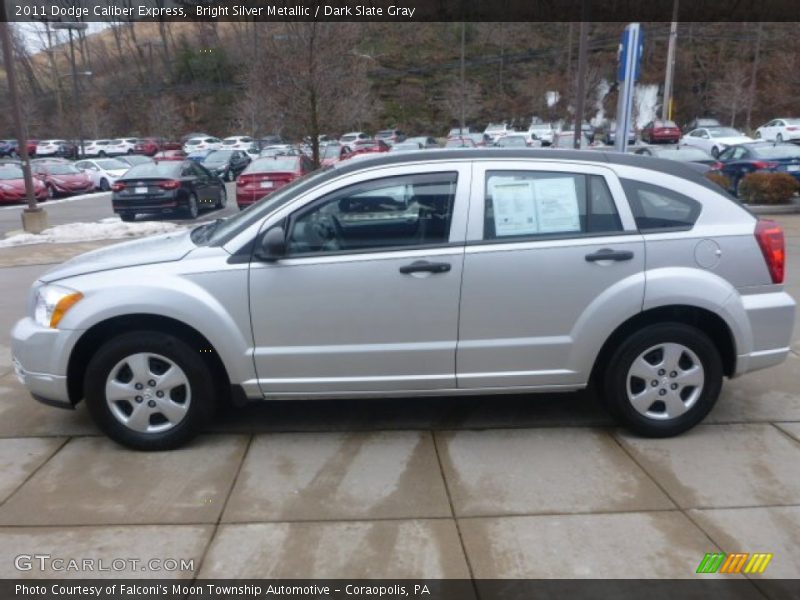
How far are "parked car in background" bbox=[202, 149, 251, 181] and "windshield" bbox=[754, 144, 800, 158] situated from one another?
2079cm

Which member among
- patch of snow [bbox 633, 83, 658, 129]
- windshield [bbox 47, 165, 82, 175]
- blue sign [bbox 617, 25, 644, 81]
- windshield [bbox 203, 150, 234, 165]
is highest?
patch of snow [bbox 633, 83, 658, 129]

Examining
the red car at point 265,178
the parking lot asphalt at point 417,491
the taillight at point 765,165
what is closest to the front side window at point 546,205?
the parking lot asphalt at point 417,491

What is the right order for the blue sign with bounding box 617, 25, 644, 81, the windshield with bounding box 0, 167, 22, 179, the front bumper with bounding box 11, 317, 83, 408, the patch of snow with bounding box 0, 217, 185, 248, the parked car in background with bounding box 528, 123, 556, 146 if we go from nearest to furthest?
the front bumper with bounding box 11, 317, 83, 408 < the blue sign with bounding box 617, 25, 644, 81 < the patch of snow with bounding box 0, 217, 185, 248 < the windshield with bounding box 0, 167, 22, 179 < the parked car in background with bounding box 528, 123, 556, 146

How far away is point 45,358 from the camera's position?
3906 mm

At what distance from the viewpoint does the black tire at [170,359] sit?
386cm

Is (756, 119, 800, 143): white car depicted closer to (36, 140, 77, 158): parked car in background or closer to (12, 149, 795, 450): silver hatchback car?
(12, 149, 795, 450): silver hatchback car

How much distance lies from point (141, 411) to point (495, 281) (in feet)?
7.23

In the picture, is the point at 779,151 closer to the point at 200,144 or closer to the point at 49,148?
the point at 200,144

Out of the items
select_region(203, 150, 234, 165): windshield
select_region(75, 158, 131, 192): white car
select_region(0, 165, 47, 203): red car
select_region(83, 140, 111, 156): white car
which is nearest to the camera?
select_region(0, 165, 47, 203): red car

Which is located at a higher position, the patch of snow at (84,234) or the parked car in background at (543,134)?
the parked car in background at (543,134)

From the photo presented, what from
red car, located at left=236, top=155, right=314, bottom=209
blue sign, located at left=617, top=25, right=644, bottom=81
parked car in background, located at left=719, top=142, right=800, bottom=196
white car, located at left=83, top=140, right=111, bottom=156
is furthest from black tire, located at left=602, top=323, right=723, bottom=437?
white car, located at left=83, top=140, right=111, bottom=156

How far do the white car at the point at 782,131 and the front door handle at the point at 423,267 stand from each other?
3466 centimetres

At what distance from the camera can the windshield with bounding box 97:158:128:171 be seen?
2835 centimetres

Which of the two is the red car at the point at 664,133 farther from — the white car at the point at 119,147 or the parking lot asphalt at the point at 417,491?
the parking lot asphalt at the point at 417,491
